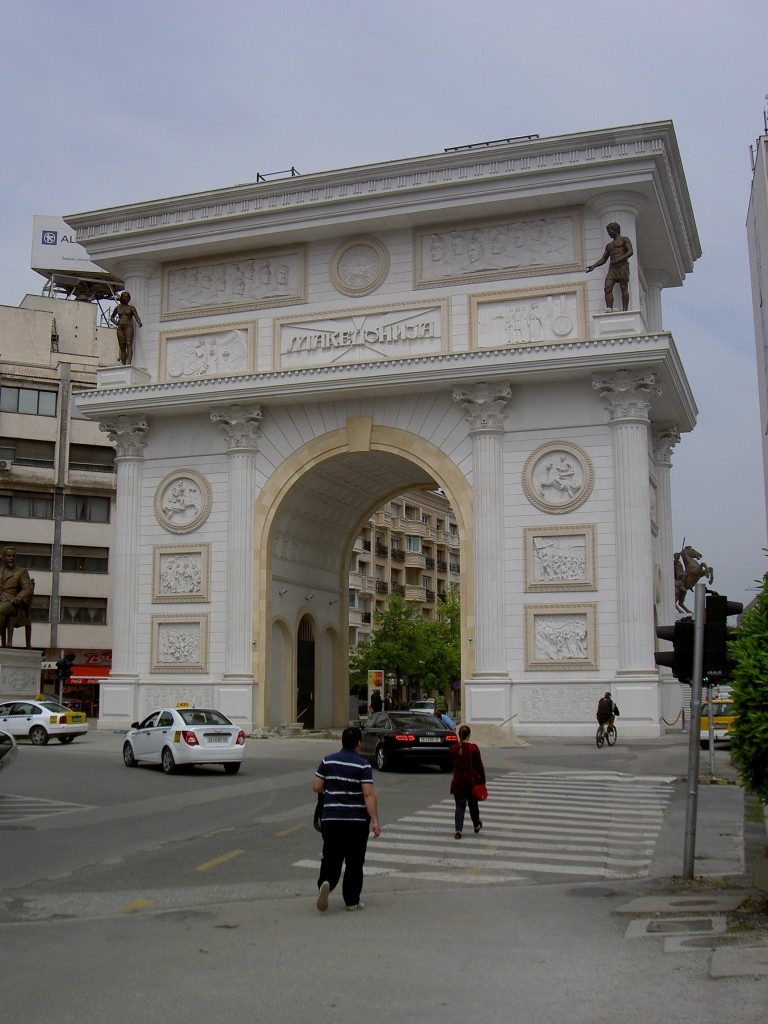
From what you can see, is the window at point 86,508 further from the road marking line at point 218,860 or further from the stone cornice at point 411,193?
→ the road marking line at point 218,860

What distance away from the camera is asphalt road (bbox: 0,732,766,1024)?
720cm

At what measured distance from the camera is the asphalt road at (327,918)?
23.6 feet

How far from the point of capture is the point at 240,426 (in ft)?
125

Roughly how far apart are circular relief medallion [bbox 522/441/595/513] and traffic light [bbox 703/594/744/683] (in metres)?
23.2

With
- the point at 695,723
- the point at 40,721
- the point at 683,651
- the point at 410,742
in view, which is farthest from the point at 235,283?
the point at 695,723

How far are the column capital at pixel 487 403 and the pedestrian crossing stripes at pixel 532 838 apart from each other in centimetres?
1639

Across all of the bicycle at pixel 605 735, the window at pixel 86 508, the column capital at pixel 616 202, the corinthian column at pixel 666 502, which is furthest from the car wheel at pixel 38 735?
the window at pixel 86 508

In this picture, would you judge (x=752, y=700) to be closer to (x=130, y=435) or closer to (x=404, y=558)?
(x=130, y=435)

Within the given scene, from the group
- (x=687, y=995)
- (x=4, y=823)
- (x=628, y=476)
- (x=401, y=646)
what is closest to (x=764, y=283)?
(x=401, y=646)

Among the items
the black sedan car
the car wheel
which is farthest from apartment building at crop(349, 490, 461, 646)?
the black sedan car

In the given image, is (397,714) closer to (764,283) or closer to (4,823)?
(4,823)

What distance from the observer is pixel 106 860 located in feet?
43.1

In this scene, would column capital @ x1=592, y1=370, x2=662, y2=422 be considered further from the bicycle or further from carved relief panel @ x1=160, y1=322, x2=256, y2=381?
carved relief panel @ x1=160, y1=322, x2=256, y2=381

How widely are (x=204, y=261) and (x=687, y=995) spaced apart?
117ft
